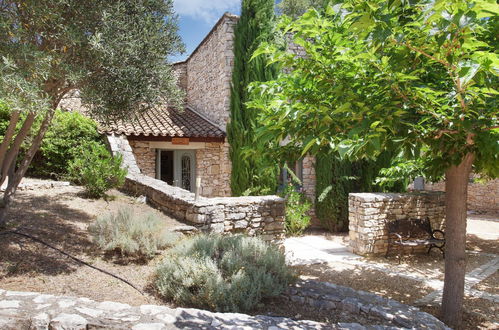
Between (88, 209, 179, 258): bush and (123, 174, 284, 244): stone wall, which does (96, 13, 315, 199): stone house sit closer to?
(123, 174, 284, 244): stone wall

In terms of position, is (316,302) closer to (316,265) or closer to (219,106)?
(316,265)

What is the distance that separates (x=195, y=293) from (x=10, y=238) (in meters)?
2.79

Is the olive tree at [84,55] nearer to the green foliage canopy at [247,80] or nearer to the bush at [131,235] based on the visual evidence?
the bush at [131,235]

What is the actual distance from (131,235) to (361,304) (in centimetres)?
312

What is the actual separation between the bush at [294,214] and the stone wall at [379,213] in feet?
6.18

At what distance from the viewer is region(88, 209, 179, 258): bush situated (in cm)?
477

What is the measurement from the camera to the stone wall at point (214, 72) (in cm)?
1082

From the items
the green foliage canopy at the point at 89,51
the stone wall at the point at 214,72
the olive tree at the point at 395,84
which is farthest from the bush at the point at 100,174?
the olive tree at the point at 395,84

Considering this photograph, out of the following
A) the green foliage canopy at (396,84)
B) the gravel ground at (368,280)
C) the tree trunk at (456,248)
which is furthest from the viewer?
the gravel ground at (368,280)

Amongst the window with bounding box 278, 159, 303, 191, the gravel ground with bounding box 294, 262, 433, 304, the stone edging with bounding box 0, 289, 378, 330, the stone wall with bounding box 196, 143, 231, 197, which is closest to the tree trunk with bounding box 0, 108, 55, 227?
the stone edging with bounding box 0, 289, 378, 330

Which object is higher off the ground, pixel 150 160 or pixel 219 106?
pixel 219 106

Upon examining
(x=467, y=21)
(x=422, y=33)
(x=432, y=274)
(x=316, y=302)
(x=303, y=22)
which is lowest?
(x=432, y=274)

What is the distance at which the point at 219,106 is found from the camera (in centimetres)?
1145

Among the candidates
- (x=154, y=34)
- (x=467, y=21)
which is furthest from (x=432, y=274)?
(x=154, y=34)
